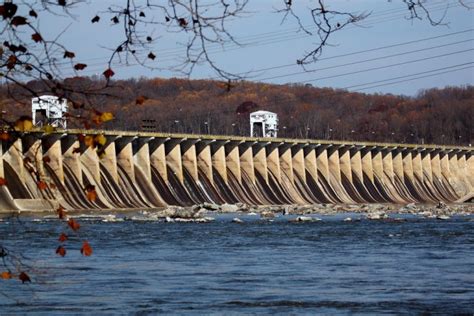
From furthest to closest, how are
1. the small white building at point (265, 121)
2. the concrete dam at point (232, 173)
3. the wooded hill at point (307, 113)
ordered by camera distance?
the wooded hill at point (307, 113)
the small white building at point (265, 121)
the concrete dam at point (232, 173)

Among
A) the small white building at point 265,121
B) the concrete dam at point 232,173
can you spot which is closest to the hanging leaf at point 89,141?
the concrete dam at point 232,173

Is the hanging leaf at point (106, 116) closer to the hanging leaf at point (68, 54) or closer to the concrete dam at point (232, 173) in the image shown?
the hanging leaf at point (68, 54)

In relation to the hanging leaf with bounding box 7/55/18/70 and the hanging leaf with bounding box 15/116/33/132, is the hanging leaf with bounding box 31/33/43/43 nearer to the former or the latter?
the hanging leaf with bounding box 7/55/18/70

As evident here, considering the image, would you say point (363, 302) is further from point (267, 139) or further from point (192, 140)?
point (267, 139)

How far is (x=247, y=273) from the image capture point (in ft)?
80.0

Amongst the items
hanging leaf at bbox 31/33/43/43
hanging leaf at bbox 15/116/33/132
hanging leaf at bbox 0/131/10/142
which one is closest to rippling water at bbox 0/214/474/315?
hanging leaf at bbox 0/131/10/142

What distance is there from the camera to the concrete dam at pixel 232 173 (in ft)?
217

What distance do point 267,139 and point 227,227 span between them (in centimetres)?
4596

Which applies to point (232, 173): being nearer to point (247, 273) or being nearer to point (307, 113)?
point (247, 273)

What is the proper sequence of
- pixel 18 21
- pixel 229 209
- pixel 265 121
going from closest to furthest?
pixel 18 21, pixel 229 209, pixel 265 121

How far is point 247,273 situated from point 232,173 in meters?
61.6

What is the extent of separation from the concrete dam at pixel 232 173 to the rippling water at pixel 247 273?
15087 millimetres

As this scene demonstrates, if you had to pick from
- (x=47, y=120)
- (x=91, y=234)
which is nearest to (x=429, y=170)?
(x=91, y=234)

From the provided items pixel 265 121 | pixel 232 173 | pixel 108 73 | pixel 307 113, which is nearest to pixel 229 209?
pixel 232 173
